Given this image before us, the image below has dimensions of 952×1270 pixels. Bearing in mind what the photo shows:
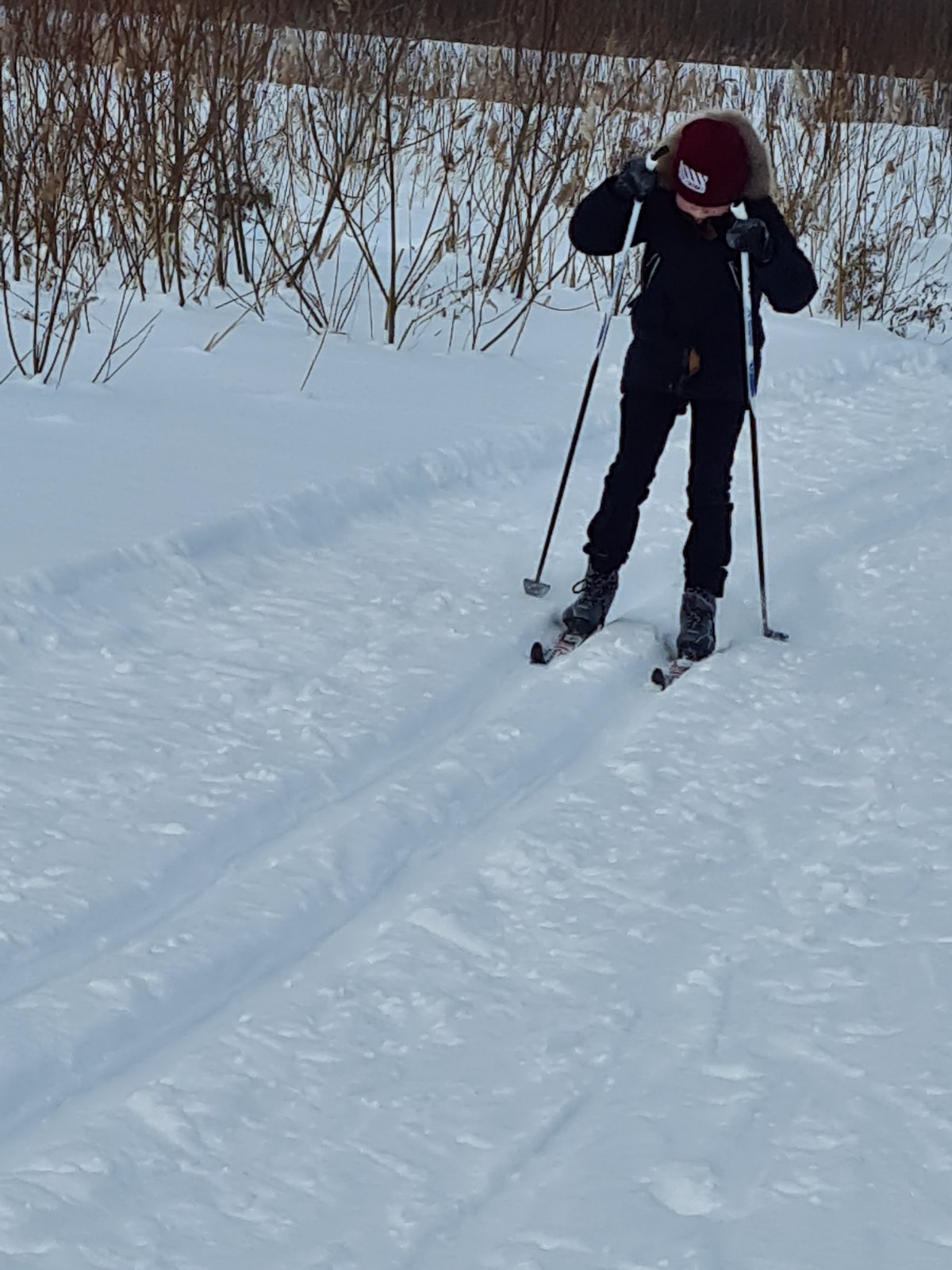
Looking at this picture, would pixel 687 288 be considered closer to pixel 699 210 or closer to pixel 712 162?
pixel 699 210

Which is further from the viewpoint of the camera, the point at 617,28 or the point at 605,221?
the point at 617,28

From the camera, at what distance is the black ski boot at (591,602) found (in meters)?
3.91

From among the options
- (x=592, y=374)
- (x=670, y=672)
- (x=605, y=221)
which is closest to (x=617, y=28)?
(x=592, y=374)

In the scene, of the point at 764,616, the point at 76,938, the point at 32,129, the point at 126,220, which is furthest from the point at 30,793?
the point at 126,220

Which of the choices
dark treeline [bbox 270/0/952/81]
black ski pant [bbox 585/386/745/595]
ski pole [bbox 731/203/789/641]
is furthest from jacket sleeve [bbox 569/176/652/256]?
dark treeline [bbox 270/0/952/81]

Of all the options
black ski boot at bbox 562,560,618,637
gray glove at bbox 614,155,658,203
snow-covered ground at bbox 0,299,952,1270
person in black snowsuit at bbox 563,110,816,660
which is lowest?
snow-covered ground at bbox 0,299,952,1270

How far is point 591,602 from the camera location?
396cm

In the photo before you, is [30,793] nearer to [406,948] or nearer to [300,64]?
[406,948]

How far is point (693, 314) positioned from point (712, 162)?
39 centimetres

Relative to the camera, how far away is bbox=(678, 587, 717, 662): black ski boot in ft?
12.5

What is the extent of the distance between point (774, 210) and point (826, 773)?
140 cm

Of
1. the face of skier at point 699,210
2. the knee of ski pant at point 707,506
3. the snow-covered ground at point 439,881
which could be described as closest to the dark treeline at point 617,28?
the snow-covered ground at point 439,881

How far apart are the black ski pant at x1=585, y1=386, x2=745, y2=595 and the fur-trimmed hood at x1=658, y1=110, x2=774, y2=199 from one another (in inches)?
20.1

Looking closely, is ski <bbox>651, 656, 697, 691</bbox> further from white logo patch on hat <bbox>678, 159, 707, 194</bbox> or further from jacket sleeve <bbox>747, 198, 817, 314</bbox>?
white logo patch on hat <bbox>678, 159, 707, 194</bbox>
